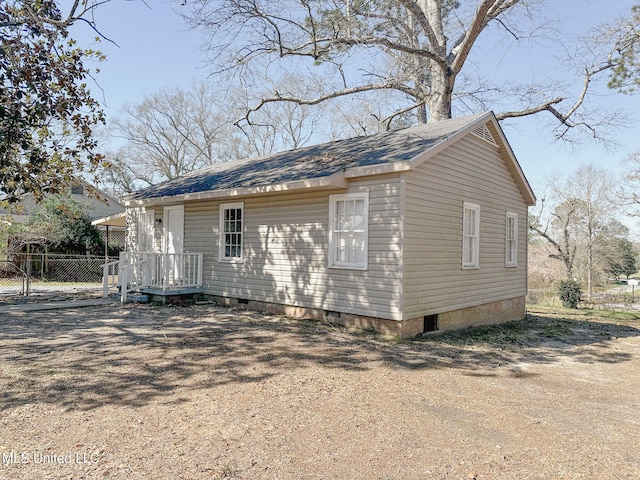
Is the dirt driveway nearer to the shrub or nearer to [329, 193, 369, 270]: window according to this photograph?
[329, 193, 369, 270]: window

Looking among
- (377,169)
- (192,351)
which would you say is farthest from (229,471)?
(377,169)

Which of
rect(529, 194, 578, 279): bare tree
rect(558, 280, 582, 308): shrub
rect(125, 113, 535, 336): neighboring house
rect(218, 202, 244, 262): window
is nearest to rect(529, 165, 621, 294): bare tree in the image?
rect(529, 194, 578, 279): bare tree

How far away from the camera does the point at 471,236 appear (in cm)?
983

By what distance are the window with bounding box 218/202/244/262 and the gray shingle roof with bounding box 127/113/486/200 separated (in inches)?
22.6

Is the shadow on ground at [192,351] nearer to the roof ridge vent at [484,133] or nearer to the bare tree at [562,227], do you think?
the roof ridge vent at [484,133]

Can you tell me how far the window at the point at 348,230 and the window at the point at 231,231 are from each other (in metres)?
2.84

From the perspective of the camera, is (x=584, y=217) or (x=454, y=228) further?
(x=584, y=217)

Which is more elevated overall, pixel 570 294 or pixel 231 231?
pixel 231 231

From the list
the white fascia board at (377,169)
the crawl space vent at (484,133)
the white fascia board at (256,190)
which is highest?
the crawl space vent at (484,133)

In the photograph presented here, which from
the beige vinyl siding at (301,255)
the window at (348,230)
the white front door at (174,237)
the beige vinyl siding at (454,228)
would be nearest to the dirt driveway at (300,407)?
the beige vinyl siding at (301,255)

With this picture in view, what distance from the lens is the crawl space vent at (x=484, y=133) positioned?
9.77 m

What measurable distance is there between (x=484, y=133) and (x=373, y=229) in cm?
419

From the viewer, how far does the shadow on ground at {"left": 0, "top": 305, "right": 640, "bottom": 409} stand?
4.81 metres

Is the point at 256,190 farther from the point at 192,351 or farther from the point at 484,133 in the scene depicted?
the point at 484,133
